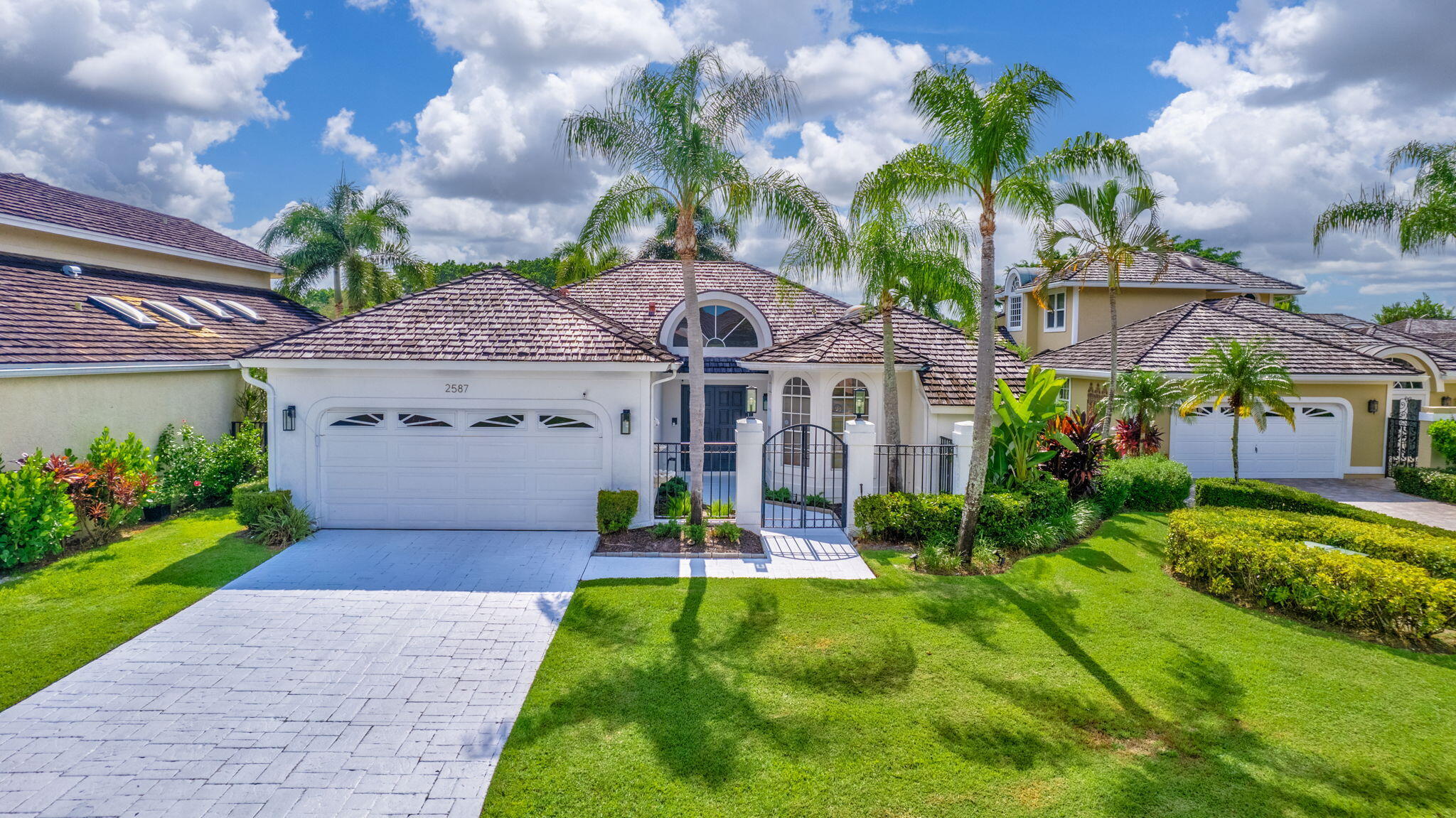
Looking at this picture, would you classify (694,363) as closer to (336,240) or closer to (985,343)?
(985,343)

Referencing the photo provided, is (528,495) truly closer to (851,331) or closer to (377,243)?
(851,331)

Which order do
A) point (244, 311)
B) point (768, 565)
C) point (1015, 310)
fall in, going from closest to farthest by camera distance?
1. point (768, 565)
2. point (244, 311)
3. point (1015, 310)

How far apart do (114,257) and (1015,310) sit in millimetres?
30015

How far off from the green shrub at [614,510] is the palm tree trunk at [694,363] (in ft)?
3.53

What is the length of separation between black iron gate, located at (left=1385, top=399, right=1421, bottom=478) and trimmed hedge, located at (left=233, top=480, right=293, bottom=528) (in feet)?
80.8

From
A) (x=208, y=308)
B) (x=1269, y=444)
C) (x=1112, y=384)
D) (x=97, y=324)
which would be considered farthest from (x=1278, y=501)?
(x=208, y=308)

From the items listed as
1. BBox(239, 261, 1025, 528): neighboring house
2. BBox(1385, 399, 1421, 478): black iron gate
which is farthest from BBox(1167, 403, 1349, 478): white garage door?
BBox(239, 261, 1025, 528): neighboring house

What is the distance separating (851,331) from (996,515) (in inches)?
251

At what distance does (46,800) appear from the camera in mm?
5250

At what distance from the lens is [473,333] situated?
12.8 meters

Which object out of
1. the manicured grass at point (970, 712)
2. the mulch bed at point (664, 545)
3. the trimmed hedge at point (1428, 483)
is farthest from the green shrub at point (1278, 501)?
the mulch bed at point (664, 545)

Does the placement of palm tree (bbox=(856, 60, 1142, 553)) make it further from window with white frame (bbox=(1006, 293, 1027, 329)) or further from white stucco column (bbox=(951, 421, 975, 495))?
window with white frame (bbox=(1006, 293, 1027, 329))

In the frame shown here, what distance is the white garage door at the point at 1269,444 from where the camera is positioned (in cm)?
1739

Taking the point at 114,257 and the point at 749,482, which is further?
the point at 114,257
